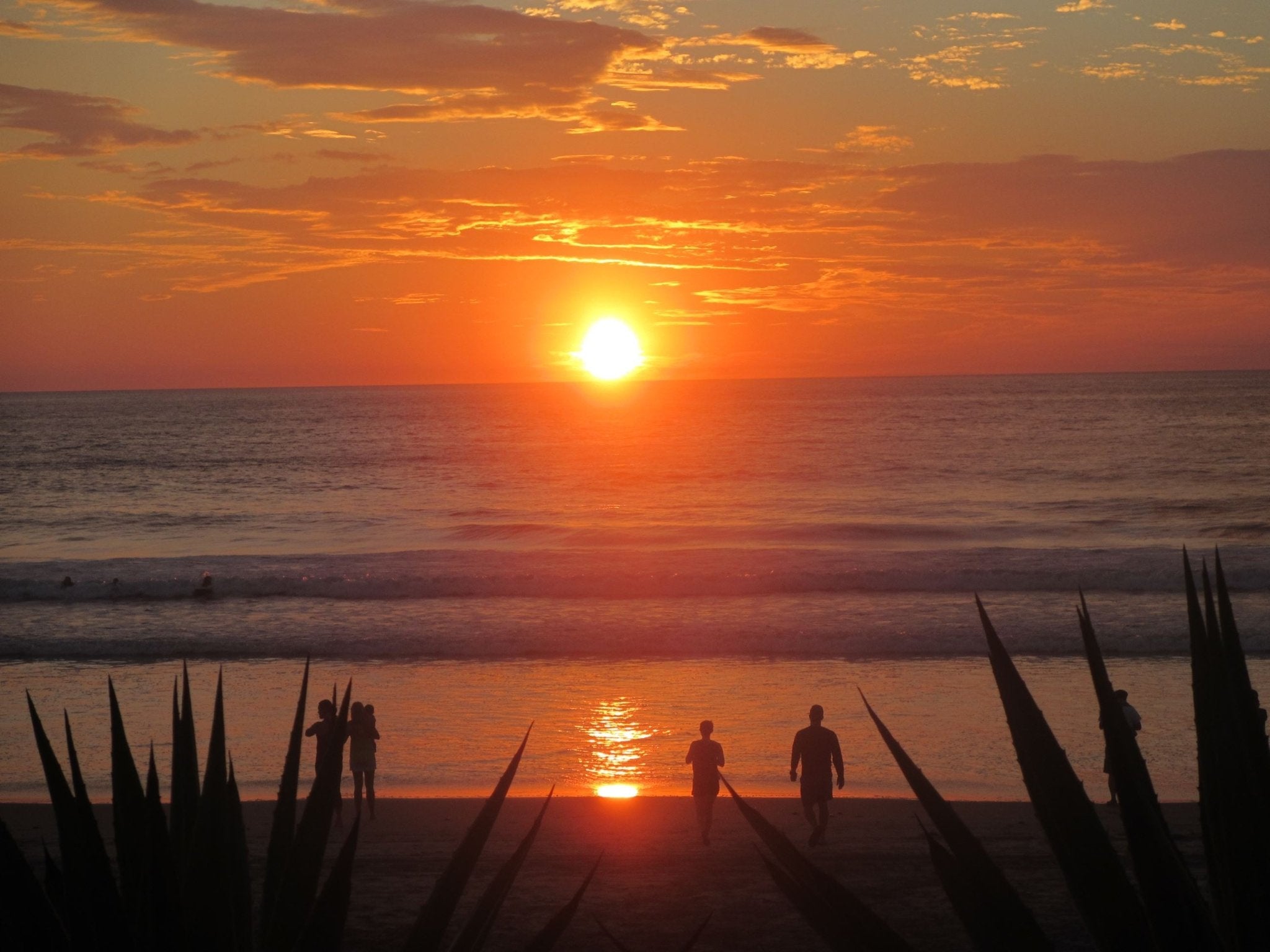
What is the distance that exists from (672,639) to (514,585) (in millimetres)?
7387

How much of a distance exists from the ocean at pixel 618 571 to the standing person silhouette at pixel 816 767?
1751 millimetres

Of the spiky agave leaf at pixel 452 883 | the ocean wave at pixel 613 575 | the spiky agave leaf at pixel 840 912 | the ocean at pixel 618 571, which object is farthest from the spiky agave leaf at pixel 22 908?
the ocean wave at pixel 613 575

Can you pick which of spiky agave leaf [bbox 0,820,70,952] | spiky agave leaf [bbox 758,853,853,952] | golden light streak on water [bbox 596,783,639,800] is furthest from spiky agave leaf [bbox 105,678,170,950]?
golden light streak on water [bbox 596,783,639,800]

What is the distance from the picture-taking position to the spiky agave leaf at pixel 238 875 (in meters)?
2.06

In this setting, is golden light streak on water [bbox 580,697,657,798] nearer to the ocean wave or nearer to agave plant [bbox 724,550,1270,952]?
agave plant [bbox 724,550,1270,952]

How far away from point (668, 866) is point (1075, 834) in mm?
8058

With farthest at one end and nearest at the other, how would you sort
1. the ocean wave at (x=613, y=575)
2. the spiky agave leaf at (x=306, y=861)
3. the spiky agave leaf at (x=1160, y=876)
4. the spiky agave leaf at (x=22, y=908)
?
1. the ocean wave at (x=613, y=575)
2. the spiky agave leaf at (x=306, y=861)
3. the spiky agave leaf at (x=22, y=908)
4. the spiky agave leaf at (x=1160, y=876)

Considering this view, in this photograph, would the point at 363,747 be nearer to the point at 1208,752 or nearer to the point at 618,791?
the point at 618,791

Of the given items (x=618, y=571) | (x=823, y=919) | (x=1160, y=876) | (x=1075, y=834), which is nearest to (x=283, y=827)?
(x=823, y=919)

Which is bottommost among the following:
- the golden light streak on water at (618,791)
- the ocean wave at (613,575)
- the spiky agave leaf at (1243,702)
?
the spiky agave leaf at (1243,702)

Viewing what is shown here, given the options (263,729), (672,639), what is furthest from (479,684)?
(672,639)

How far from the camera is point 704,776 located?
31.7 ft

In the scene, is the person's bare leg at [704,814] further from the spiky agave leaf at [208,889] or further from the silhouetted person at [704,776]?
the spiky agave leaf at [208,889]

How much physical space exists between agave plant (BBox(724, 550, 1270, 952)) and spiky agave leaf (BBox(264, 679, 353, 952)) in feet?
2.80
